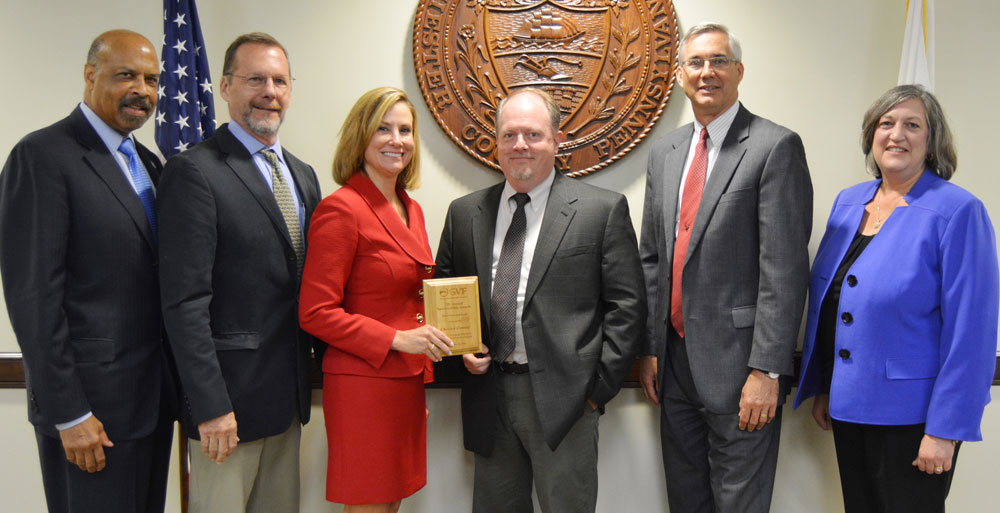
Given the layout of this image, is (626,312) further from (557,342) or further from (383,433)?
(383,433)

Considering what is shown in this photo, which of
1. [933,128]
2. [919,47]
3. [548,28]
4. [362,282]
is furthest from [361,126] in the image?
[919,47]

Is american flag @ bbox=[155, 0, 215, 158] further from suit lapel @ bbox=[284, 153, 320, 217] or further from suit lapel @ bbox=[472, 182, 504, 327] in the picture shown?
suit lapel @ bbox=[472, 182, 504, 327]

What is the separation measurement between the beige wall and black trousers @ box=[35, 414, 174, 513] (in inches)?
31.4

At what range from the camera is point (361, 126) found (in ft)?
6.23

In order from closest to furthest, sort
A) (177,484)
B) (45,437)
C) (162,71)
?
(45,437) < (162,71) < (177,484)

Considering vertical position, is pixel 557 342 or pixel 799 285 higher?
pixel 799 285

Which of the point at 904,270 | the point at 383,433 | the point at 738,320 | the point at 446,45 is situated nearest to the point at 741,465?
the point at 738,320

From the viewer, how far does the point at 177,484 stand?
2637 mm

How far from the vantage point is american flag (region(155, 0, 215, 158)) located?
226cm

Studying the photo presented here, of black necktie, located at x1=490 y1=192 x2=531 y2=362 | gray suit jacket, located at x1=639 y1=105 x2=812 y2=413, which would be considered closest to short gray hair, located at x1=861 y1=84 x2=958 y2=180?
gray suit jacket, located at x1=639 y1=105 x2=812 y2=413

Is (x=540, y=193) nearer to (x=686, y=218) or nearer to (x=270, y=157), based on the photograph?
(x=686, y=218)

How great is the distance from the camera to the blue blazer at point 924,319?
1.77m

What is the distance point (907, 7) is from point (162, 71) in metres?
2.86

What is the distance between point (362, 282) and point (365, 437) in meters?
0.47
